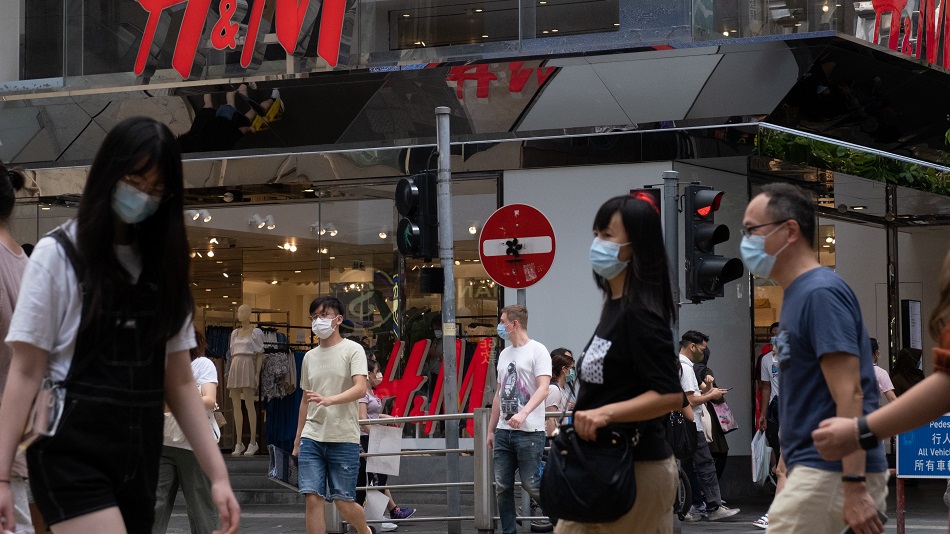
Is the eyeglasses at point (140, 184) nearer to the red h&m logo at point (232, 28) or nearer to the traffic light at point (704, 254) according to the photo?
the traffic light at point (704, 254)

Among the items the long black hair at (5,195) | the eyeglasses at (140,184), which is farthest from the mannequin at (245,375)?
the eyeglasses at (140,184)

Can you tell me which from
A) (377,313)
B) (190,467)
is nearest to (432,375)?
(377,313)

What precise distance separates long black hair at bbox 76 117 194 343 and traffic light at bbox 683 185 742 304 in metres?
7.37

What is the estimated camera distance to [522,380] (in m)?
10.5

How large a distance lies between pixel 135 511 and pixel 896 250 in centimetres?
1816

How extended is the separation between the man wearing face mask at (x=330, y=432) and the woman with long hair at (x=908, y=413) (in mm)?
5967

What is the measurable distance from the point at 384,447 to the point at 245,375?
636 cm

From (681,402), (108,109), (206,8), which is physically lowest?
(681,402)

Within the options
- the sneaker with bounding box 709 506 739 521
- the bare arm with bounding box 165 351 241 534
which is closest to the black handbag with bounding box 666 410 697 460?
the sneaker with bounding box 709 506 739 521

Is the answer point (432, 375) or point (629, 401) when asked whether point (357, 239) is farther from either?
point (629, 401)

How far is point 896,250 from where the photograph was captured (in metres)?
20.1

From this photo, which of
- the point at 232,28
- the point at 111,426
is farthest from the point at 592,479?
the point at 232,28

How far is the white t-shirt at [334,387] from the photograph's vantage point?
9547mm

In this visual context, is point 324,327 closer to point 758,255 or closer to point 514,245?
point 514,245
